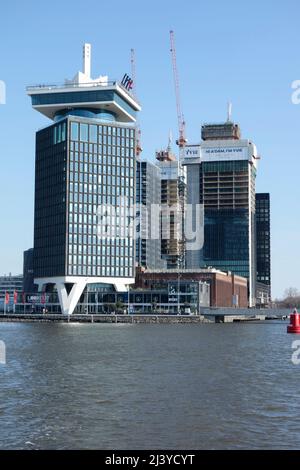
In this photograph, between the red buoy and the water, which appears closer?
the water

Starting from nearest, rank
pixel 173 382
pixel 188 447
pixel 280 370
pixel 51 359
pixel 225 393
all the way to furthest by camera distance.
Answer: pixel 188 447
pixel 225 393
pixel 173 382
pixel 280 370
pixel 51 359

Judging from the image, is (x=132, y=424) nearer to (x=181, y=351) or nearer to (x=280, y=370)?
(x=280, y=370)

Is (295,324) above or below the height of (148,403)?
above

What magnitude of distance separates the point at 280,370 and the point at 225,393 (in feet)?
64.6

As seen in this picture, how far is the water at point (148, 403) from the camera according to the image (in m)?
34.6

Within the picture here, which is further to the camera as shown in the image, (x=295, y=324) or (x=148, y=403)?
(x=295, y=324)

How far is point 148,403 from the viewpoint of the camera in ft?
148


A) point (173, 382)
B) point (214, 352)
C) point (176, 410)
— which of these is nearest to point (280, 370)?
point (173, 382)

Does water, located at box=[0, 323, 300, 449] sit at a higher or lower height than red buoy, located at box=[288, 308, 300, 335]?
lower

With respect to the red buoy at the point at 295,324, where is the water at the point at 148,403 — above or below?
below

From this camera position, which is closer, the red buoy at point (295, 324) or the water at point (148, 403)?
the water at point (148, 403)

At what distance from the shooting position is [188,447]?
32.8m

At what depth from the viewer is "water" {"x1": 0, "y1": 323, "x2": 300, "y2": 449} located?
3462 centimetres

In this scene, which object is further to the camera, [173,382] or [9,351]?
[9,351]
